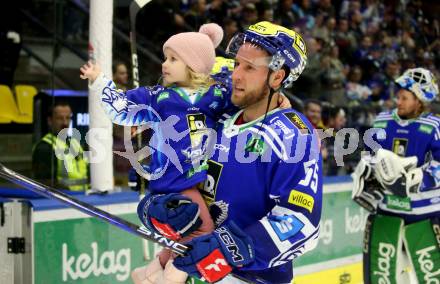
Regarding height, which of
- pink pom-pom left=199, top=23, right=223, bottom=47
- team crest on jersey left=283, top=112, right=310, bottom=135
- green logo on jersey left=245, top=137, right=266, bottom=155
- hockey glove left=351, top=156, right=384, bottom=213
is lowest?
hockey glove left=351, top=156, right=384, bottom=213

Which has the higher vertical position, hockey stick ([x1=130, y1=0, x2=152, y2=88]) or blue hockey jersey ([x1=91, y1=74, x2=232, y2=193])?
hockey stick ([x1=130, y1=0, x2=152, y2=88])

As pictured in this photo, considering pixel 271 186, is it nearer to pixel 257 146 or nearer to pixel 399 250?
pixel 257 146

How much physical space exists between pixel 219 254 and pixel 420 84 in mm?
2742

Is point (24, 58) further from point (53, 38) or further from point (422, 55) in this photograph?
point (422, 55)

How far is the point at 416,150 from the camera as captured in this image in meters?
4.25

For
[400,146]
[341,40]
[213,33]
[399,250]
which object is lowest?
[399,250]

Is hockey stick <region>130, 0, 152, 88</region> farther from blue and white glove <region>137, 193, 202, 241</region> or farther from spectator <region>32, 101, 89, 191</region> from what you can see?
blue and white glove <region>137, 193, 202, 241</region>

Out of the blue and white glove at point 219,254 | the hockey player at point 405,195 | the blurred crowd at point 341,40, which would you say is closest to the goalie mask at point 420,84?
the hockey player at point 405,195

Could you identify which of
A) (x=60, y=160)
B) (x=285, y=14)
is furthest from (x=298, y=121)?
(x=285, y=14)

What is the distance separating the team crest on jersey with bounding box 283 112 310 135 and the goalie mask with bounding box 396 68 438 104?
2.33 m

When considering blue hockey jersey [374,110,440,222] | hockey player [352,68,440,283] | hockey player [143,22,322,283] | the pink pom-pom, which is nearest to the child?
hockey player [143,22,322,283]

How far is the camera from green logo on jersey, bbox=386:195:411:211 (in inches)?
168

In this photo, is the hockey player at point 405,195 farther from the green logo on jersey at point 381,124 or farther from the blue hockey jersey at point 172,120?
the blue hockey jersey at point 172,120

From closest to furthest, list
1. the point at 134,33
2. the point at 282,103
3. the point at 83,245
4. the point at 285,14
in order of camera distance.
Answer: the point at 282,103 < the point at 134,33 < the point at 83,245 < the point at 285,14
